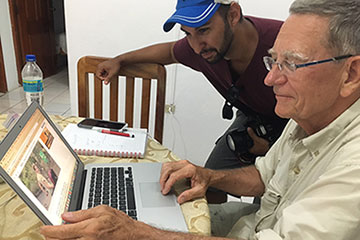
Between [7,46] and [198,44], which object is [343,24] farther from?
[7,46]

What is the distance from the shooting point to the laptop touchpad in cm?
→ 89

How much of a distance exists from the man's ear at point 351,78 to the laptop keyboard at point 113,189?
0.60 meters

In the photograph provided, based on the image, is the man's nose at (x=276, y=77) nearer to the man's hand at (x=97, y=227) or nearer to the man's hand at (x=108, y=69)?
the man's hand at (x=97, y=227)

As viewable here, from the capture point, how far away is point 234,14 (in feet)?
4.49

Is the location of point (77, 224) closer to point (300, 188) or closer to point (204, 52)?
point (300, 188)

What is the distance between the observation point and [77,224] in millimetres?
684

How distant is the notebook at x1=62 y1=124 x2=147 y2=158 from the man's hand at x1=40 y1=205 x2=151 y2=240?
42cm

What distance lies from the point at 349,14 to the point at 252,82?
2.38 ft

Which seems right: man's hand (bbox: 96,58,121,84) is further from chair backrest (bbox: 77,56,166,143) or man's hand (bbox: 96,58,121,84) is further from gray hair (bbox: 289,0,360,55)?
gray hair (bbox: 289,0,360,55)

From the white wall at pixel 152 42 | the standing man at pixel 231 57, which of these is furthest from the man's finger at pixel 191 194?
the white wall at pixel 152 42

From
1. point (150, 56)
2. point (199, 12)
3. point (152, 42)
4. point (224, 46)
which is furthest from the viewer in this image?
point (152, 42)

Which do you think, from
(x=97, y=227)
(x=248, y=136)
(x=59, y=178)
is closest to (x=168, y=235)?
(x=97, y=227)

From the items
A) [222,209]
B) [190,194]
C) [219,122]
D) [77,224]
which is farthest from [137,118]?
[77,224]

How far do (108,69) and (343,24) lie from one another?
1.09m
